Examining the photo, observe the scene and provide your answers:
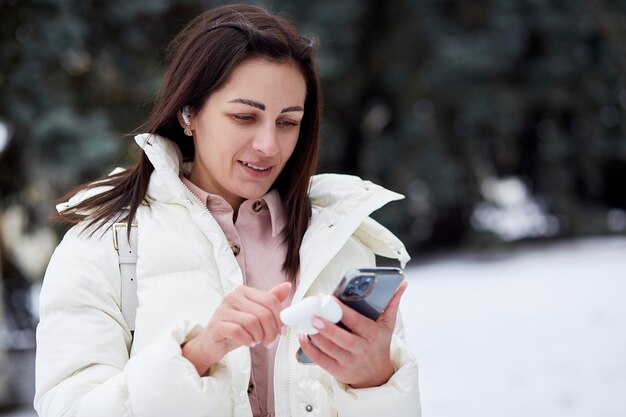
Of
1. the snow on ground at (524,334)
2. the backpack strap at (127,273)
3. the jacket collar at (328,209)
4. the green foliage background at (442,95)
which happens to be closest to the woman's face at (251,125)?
the jacket collar at (328,209)

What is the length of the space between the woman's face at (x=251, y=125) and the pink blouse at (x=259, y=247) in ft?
0.23

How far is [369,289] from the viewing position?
1.53 meters

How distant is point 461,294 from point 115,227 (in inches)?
152

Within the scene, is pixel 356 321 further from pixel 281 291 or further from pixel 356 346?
pixel 281 291

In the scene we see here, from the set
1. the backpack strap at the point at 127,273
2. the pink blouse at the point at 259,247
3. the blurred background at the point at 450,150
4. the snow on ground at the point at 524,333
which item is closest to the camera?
the backpack strap at the point at 127,273

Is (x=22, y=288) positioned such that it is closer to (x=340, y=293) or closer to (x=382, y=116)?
(x=382, y=116)

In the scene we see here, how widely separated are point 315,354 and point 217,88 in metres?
0.69

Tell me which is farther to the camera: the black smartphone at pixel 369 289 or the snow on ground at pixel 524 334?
the snow on ground at pixel 524 334

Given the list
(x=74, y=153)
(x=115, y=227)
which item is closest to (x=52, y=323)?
(x=115, y=227)

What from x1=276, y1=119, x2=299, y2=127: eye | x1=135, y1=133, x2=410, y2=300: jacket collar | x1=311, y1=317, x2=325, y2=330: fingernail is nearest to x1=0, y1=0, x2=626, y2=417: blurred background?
x1=135, y1=133, x2=410, y2=300: jacket collar

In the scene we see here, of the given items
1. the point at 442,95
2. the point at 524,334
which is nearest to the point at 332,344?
the point at 524,334

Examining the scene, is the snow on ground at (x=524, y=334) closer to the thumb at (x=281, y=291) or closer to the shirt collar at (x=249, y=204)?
the shirt collar at (x=249, y=204)

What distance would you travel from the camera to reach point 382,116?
21.7 feet

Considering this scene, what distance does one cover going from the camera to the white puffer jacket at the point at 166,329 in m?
1.58
